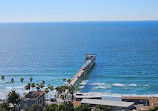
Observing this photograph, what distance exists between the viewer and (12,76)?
8144 centimetres

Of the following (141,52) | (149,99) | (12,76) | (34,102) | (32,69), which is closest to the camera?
(34,102)

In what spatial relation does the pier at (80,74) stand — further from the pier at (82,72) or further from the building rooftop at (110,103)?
the building rooftop at (110,103)

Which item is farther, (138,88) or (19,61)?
(19,61)

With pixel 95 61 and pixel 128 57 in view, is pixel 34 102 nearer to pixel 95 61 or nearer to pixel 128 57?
pixel 95 61

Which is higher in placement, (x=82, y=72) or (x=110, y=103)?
(x=82, y=72)

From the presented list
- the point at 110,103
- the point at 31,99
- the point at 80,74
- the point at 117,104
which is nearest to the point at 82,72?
the point at 80,74

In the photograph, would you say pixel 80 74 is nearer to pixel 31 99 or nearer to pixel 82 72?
pixel 82 72

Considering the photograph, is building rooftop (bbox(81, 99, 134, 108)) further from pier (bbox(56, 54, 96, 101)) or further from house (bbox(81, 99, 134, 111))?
pier (bbox(56, 54, 96, 101))

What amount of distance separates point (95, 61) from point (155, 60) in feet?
80.7

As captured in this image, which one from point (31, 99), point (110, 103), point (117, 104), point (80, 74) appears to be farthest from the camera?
point (80, 74)

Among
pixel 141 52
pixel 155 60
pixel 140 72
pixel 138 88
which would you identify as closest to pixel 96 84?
pixel 138 88

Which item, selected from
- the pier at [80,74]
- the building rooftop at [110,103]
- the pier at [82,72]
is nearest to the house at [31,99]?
the pier at [80,74]

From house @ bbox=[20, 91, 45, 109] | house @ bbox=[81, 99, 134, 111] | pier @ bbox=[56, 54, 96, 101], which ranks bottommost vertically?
house @ bbox=[81, 99, 134, 111]

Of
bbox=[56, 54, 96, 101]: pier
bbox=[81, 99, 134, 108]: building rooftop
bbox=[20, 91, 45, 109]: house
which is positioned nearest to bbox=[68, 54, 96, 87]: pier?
bbox=[56, 54, 96, 101]: pier
